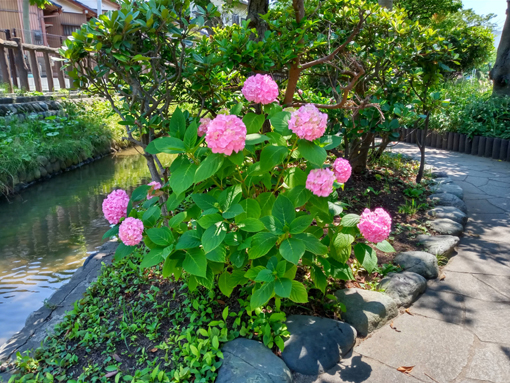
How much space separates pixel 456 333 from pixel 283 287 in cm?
135

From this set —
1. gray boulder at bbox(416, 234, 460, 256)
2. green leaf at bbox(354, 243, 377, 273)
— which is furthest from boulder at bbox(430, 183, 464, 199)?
green leaf at bbox(354, 243, 377, 273)

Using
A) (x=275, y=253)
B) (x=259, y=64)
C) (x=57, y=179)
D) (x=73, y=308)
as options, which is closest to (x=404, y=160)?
(x=259, y=64)

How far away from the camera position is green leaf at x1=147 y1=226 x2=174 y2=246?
206cm

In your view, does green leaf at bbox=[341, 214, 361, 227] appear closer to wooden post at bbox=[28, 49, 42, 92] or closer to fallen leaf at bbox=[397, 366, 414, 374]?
fallen leaf at bbox=[397, 366, 414, 374]

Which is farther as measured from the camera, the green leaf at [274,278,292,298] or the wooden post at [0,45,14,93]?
the wooden post at [0,45,14,93]

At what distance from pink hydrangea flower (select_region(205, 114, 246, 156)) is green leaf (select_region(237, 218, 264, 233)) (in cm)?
38

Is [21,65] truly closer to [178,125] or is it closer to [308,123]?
[178,125]

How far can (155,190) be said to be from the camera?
2521 mm

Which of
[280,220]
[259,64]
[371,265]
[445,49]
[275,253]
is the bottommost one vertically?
[371,265]

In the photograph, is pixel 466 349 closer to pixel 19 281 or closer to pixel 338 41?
pixel 338 41

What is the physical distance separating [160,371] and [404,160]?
18.8ft

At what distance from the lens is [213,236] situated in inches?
73.4

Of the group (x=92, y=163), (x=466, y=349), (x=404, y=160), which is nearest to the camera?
(x=466, y=349)

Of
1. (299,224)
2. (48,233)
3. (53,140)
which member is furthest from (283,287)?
(53,140)
